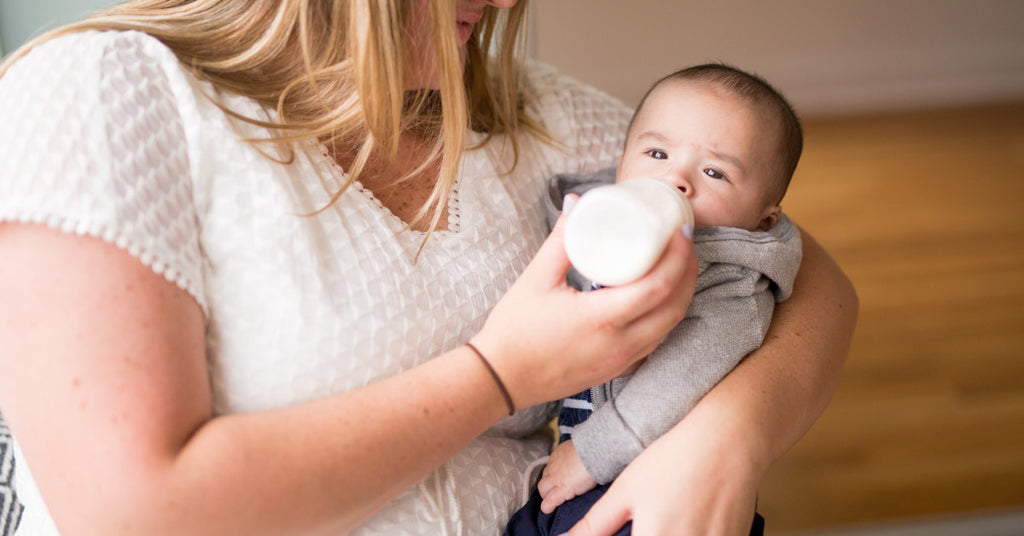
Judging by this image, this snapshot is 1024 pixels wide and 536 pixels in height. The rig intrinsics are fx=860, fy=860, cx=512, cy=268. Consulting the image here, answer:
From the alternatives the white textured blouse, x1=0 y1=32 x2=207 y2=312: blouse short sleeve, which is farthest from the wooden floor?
x1=0 y1=32 x2=207 y2=312: blouse short sleeve

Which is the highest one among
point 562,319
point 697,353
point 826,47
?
point 562,319

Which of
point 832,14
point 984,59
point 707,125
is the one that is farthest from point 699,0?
point 707,125

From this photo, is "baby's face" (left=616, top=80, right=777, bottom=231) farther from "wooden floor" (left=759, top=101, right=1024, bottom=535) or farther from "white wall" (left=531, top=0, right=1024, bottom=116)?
"white wall" (left=531, top=0, right=1024, bottom=116)

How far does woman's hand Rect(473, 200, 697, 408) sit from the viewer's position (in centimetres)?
80

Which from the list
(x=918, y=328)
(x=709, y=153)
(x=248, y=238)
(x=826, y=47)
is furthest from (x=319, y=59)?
(x=826, y=47)

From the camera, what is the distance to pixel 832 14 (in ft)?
15.2

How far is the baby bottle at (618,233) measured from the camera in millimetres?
776

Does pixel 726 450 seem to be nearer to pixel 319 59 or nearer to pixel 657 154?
pixel 657 154

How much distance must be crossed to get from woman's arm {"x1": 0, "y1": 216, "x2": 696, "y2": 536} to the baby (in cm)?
18

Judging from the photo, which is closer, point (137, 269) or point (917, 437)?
point (137, 269)

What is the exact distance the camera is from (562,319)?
2.65 ft

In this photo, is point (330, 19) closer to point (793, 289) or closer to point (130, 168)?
point (130, 168)

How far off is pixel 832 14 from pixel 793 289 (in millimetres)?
3978

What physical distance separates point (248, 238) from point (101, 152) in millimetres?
146
